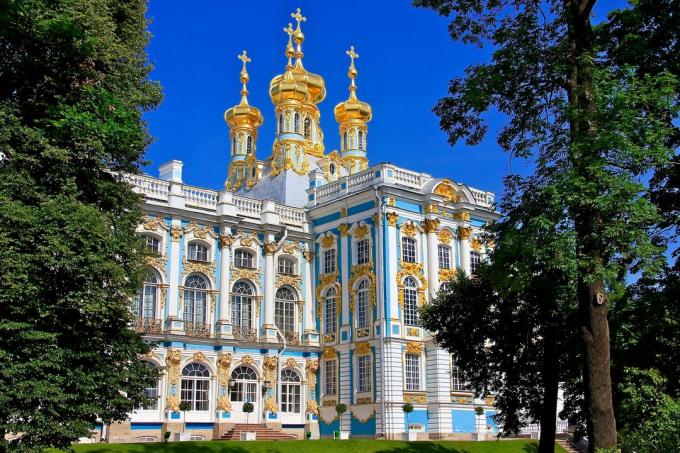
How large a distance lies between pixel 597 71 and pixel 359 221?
20.6 meters

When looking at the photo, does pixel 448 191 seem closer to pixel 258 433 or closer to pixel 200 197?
pixel 200 197

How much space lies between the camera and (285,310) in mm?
33344

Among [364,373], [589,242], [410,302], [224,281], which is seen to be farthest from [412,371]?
[589,242]

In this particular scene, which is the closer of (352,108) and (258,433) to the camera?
(258,433)

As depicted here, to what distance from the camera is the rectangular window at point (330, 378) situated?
1267 inches

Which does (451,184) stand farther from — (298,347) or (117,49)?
(117,49)

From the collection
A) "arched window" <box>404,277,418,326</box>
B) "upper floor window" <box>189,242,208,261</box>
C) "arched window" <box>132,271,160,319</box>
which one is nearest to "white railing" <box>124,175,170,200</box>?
"upper floor window" <box>189,242,208,261</box>

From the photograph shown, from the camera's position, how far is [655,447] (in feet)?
35.1

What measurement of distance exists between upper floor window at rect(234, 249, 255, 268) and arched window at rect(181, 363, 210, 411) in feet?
14.6

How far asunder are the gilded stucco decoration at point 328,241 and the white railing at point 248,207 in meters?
2.86

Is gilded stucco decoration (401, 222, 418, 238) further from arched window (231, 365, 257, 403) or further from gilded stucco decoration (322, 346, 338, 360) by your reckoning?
arched window (231, 365, 257, 403)

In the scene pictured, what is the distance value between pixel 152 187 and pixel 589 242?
71.7ft

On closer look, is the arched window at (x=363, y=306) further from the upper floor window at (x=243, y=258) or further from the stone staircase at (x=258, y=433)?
the stone staircase at (x=258, y=433)

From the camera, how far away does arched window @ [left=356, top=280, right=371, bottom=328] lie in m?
31.4
